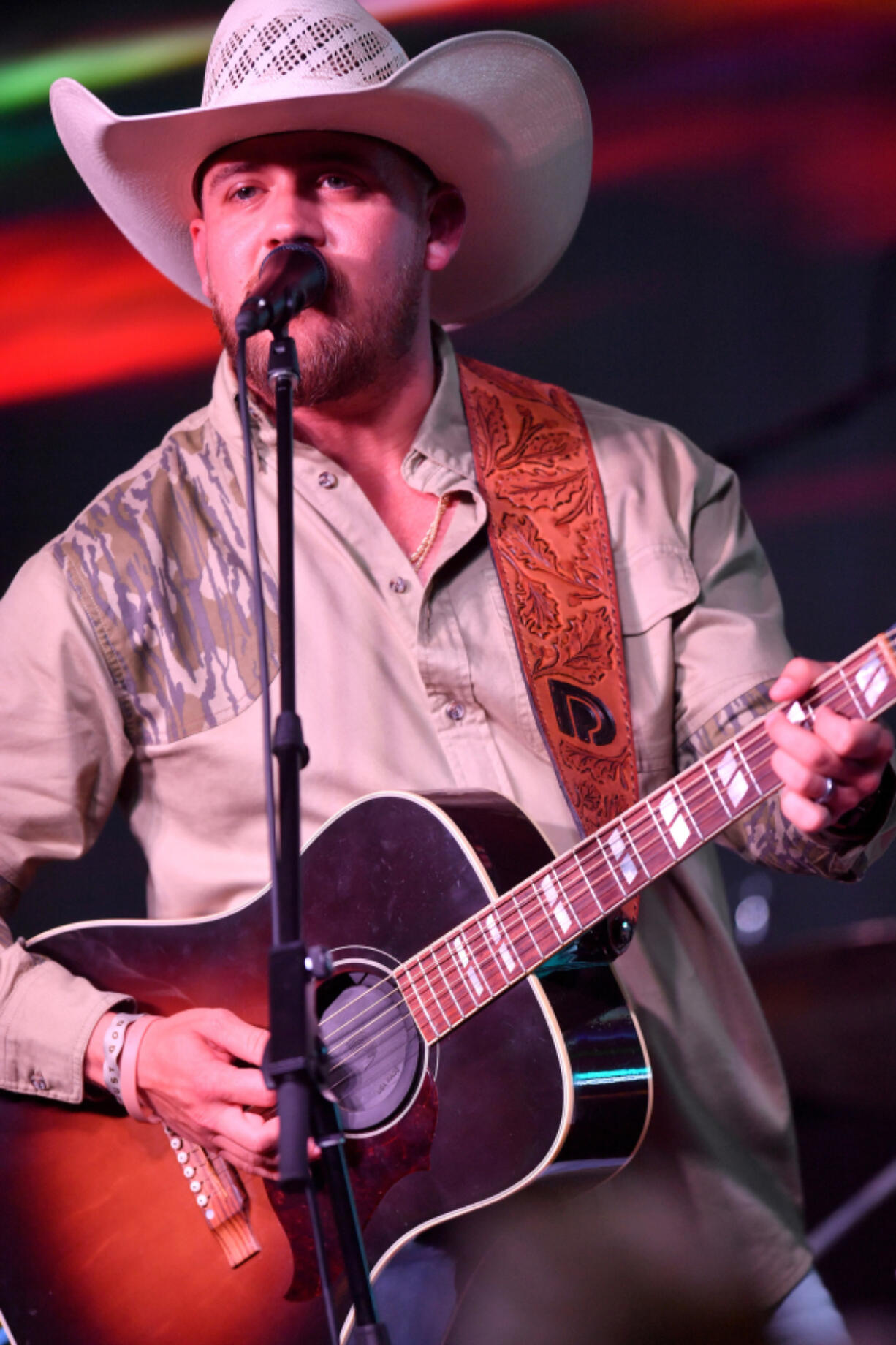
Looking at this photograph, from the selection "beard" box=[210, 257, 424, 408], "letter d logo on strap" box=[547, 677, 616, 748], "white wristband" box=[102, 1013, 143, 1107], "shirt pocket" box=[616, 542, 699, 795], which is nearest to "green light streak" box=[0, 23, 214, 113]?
"beard" box=[210, 257, 424, 408]

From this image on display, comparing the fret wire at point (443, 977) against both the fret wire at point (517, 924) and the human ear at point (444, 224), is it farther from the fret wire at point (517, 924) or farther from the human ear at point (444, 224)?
the human ear at point (444, 224)

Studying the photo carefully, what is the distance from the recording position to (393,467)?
207cm

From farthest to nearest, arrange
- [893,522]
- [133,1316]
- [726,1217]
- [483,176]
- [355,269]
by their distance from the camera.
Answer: [893,522] < [483,176] < [355,269] < [726,1217] < [133,1316]

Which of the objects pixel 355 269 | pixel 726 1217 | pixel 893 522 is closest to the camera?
pixel 726 1217

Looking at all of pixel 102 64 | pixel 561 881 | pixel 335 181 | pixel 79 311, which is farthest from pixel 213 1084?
pixel 102 64

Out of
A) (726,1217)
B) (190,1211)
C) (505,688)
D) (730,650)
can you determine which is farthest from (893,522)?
(190,1211)

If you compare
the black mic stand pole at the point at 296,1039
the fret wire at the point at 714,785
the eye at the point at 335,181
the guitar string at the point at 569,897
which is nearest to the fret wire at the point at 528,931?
the guitar string at the point at 569,897

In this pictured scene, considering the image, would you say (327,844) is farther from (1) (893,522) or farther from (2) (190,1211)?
(1) (893,522)

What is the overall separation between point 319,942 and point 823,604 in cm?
198

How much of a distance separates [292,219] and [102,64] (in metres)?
1.19

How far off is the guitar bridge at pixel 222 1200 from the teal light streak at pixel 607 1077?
18.1 inches

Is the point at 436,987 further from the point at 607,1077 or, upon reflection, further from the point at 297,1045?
the point at 297,1045

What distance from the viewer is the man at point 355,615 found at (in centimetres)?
182

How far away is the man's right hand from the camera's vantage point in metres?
1.54
